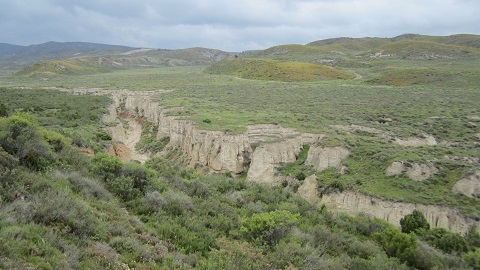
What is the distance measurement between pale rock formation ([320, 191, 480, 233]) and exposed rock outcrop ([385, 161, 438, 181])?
2742 mm

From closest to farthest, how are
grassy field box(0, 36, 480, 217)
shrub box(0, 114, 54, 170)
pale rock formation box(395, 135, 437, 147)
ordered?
shrub box(0, 114, 54, 170) → grassy field box(0, 36, 480, 217) → pale rock formation box(395, 135, 437, 147)

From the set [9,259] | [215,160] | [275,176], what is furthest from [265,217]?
[215,160]

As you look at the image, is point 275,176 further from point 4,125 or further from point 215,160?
point 4,125

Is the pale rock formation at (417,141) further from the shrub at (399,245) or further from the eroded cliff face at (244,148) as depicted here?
the shrub at (399,245)

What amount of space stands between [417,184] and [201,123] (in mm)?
17881

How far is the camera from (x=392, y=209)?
18547mm

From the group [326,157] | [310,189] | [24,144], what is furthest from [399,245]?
[24,144]

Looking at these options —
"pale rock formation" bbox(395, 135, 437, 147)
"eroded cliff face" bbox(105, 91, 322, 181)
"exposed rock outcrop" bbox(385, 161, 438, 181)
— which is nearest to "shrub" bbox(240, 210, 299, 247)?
"exposed rock outcrop" bbox(385, 161, 438, 181)

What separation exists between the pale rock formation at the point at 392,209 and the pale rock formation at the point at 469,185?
1770mm

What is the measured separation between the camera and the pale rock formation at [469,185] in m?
18.4

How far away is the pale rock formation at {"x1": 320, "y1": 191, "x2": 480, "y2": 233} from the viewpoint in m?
17.2

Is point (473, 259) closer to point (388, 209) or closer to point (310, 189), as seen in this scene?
point (388, 209)

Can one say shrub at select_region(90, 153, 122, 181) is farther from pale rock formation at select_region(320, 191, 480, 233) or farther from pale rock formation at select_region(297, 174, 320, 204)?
pale rock formation at select_region(320, 191, 480, 233)

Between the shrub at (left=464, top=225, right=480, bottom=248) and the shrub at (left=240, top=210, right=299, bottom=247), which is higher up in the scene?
the shrub at (left=240, top=210, right=299, bottom=247)
